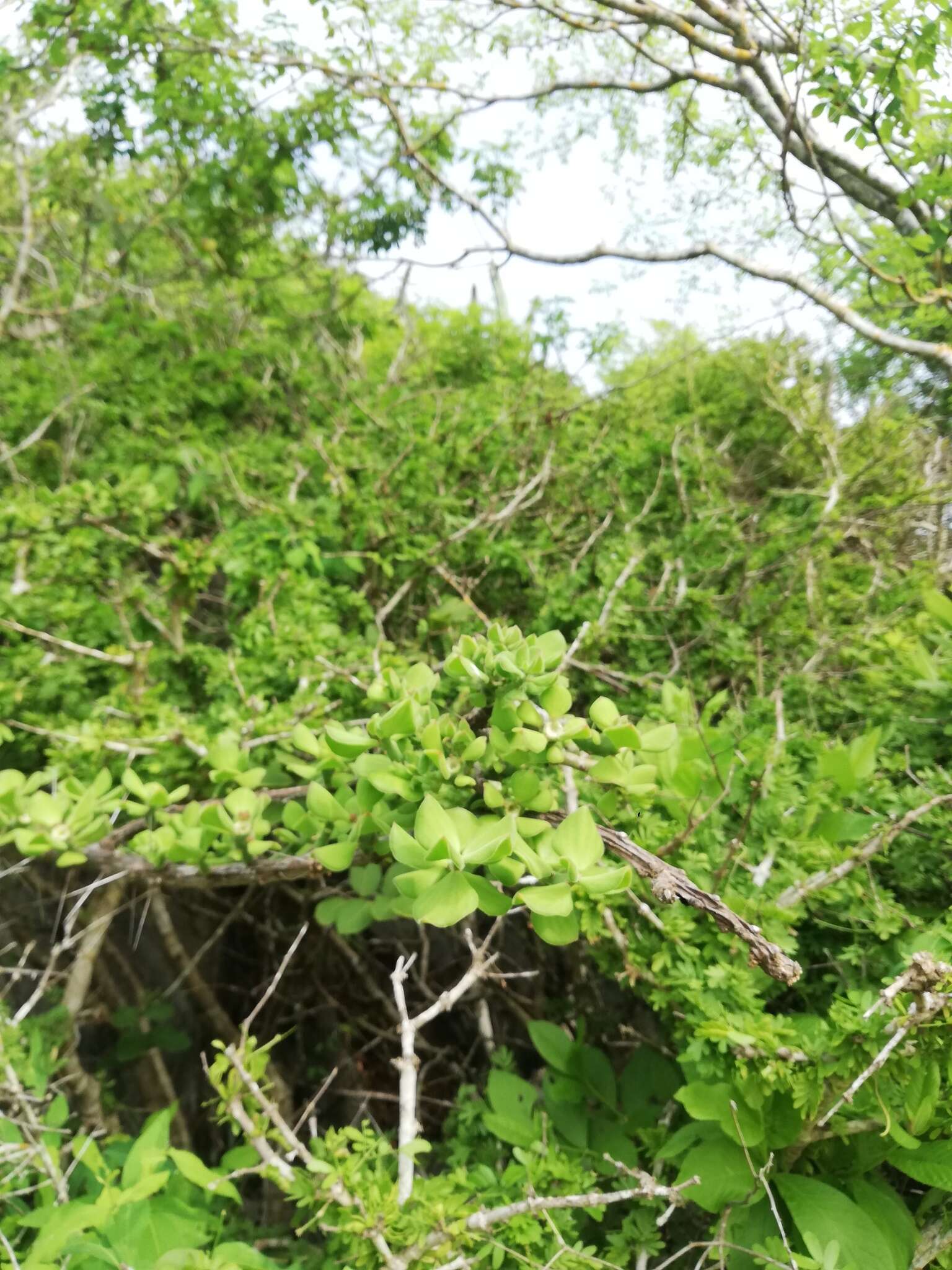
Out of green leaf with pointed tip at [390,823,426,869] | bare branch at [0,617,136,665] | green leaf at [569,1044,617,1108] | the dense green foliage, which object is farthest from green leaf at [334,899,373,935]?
bare branch at [0,617,136,665]

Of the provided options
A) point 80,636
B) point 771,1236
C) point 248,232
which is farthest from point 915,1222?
point 248,232

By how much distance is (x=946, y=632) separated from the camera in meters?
1.81

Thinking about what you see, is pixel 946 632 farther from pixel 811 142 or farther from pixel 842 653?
pixel 811 142

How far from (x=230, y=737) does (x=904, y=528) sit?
2636mm

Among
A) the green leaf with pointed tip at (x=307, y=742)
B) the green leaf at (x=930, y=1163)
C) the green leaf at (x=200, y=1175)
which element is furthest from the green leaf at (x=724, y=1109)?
the green leaf at (x=200, y=1175)

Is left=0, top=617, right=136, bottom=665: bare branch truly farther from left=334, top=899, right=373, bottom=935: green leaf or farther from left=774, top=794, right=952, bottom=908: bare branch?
left=774, top=794, right=952, bottom=908: bare branch

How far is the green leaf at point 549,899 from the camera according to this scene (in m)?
0.84

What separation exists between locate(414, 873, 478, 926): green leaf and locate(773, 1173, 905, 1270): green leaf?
2.88 ft

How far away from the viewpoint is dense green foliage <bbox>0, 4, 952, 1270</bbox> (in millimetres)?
1142

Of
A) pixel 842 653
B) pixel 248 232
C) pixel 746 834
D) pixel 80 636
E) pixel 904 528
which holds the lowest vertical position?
pixel 80 636

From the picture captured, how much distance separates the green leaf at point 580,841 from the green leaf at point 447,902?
134mm

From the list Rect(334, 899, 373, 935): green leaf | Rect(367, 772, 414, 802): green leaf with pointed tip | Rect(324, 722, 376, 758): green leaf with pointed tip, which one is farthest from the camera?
Rect(334, 899, 373, 935): green leaf

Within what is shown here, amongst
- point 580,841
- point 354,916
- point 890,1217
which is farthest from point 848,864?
point 354,916

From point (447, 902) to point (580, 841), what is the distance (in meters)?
0.19
